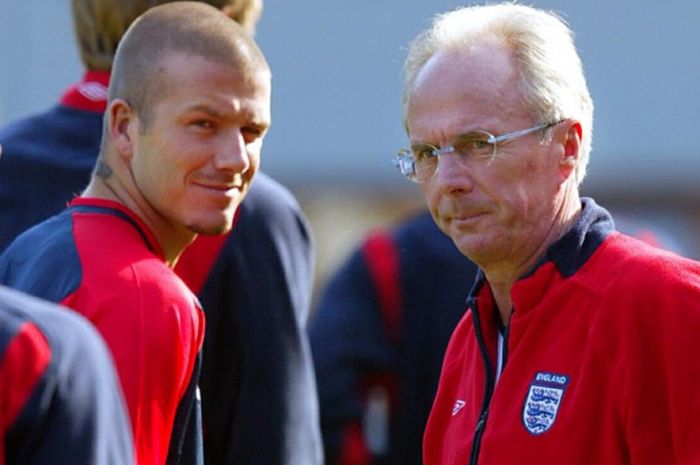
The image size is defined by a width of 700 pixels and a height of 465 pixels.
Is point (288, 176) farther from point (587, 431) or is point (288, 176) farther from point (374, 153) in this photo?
point (587, 431)

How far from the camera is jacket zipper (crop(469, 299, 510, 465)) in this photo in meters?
3.31

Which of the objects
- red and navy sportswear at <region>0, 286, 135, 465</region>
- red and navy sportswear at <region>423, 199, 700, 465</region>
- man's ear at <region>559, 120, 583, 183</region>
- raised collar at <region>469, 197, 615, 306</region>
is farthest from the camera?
man's ear at <region>559, 120, 583, 183</region>

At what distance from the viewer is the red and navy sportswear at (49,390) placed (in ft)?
7.59

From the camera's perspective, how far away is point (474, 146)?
3363mm

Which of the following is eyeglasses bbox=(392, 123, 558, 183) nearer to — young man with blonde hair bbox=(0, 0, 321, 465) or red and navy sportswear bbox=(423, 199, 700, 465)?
red and navy sportswear bbox=(423, 199, 700, 465)

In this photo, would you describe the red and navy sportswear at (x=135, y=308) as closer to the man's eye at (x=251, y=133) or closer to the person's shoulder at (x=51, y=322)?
the man's eye at (x=251, y=133)

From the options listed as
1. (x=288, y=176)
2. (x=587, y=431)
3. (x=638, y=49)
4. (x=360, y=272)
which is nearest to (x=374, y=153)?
(x=288, y=176)

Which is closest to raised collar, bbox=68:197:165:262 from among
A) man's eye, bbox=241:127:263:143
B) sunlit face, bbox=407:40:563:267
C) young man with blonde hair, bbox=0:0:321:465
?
man's eye, bbox=241:127:263:143

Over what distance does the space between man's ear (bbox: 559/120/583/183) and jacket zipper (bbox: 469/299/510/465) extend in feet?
1.10

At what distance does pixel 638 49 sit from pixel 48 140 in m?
10.5

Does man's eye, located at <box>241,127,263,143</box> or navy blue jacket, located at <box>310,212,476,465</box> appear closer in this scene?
man's eye, located at <box>241,127,263,143</box>

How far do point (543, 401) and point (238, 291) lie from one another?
48.2 inches

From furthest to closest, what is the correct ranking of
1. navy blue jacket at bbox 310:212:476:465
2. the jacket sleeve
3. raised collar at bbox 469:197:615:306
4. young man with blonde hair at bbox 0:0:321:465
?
the jacket sleeve
navy blue jacket at bbox 310:212:476:465
young man with blonde hair at bbox 0:0:321:465
raised collar at bbox 469:197:615:306

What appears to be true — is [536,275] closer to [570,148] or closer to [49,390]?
[570,148]
